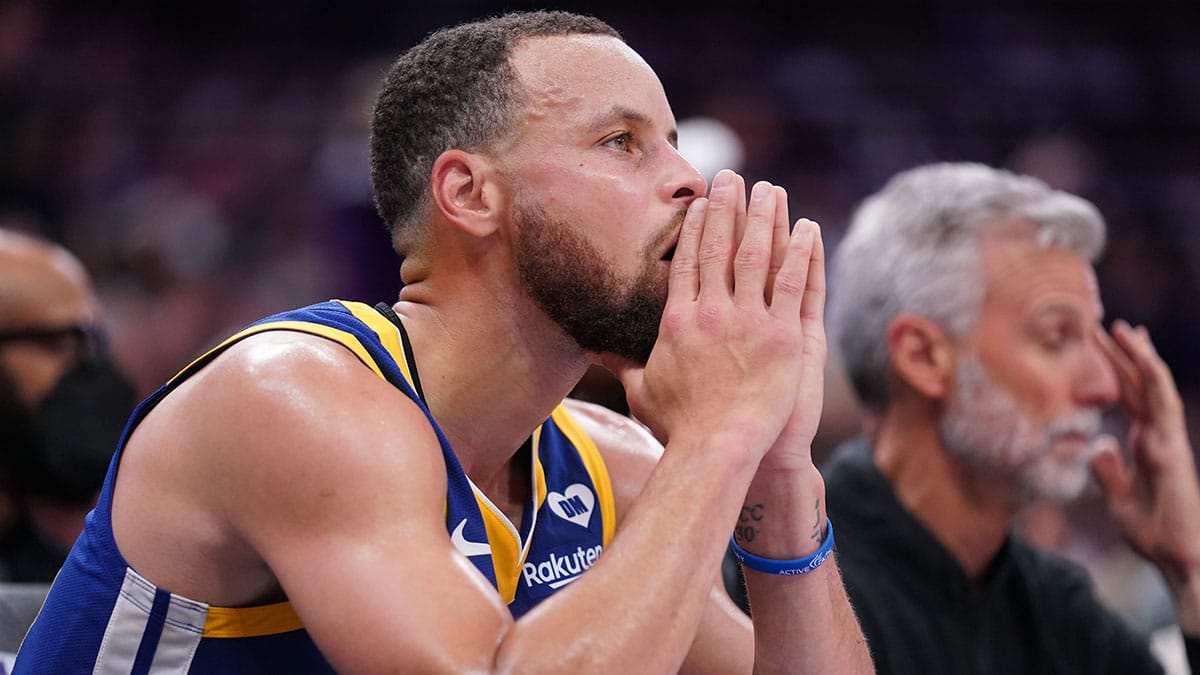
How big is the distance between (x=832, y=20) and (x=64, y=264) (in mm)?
7463

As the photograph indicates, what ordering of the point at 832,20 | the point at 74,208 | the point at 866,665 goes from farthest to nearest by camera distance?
the point at 832,20 → the point at 74,208 → the point at 866,665

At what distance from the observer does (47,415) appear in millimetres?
3887

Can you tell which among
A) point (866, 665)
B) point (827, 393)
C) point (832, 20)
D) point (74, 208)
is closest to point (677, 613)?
point (866, 665)

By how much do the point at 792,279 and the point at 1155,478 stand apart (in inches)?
70.1

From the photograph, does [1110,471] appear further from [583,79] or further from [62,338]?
[62,338]

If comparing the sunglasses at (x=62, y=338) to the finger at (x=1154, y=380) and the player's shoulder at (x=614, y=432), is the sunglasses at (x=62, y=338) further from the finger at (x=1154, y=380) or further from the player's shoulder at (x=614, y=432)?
the finger at (x=1154, y=380)

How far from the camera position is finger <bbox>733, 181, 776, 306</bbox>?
7.44 feet

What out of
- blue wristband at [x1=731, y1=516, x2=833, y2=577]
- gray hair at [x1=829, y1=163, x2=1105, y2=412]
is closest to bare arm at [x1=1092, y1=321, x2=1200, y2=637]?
gray hair at [x1=829, y1=163, x2=1105, y2=412]

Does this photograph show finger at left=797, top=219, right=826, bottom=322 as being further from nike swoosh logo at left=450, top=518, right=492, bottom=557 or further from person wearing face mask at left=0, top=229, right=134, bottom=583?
person wearing face mask at left=0, top=229, right=134, bottom=583

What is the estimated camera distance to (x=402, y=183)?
2.62 metres

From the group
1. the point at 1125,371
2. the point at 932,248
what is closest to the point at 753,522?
the point at 932,248

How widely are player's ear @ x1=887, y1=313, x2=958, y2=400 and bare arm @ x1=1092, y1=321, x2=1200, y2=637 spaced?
420 mm

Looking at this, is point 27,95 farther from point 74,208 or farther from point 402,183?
point 402,183

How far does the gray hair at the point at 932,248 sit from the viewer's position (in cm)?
358
